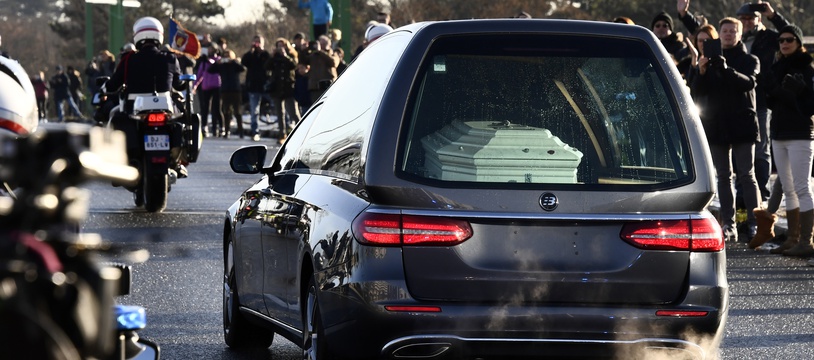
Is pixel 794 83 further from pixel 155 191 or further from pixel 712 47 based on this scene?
pixel 155 191

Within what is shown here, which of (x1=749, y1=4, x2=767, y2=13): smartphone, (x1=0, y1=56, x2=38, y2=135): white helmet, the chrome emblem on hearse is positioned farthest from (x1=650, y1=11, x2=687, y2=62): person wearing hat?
(x1=0, y1=56, x2=38, y2=135): white helmet

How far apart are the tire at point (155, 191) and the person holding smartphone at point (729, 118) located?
5.20m

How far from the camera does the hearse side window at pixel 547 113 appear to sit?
5734mm

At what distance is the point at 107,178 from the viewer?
288cm

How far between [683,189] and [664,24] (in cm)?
1123

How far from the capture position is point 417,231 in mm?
5547

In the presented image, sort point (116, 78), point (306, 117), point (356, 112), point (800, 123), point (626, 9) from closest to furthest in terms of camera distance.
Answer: point (356, 112)
point (306, 117)
point (800, 123)
point (116, 78)
point (626, 9)

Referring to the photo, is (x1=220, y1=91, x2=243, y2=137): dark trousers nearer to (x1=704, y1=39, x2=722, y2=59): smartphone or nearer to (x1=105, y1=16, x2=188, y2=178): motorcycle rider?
(x1=105, y1=16, x2=188, y2=178): motorcycle rider

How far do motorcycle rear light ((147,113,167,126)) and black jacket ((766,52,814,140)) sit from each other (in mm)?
5846

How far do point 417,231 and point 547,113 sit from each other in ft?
2.24

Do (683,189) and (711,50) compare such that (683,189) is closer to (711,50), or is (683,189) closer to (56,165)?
(56,165)

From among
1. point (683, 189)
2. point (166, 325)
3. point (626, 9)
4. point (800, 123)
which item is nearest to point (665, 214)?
point (683, 189)

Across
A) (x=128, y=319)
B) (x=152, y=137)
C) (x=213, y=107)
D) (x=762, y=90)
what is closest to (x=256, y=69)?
(x=213, y=107)

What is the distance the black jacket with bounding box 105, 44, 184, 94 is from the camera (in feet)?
52.4
